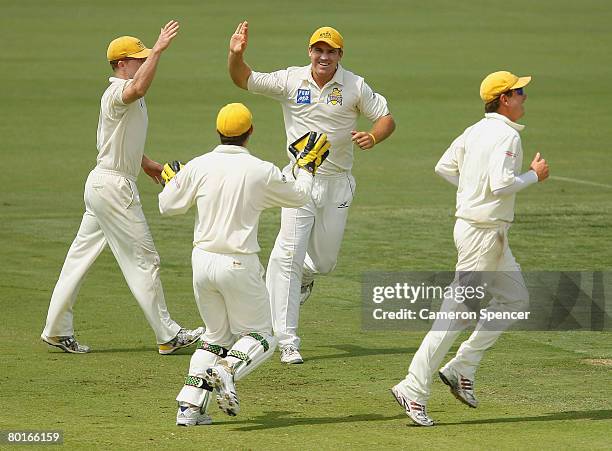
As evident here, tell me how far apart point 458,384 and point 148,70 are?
3473 millimetres

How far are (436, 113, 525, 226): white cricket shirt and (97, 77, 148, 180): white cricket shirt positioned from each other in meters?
3.09

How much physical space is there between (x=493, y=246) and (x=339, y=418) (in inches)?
61.0

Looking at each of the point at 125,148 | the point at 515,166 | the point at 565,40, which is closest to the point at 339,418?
the point at 515,166

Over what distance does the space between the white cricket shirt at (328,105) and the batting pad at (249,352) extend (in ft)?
9.23

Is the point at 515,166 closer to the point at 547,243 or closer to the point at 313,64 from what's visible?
the point at 313,64

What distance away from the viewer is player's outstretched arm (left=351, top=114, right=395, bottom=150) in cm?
1154

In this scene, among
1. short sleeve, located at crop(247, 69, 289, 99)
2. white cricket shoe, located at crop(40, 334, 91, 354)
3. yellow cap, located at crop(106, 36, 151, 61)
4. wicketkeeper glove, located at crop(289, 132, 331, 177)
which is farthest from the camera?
short sleeve, located at crop(247, 69, 289, 99)

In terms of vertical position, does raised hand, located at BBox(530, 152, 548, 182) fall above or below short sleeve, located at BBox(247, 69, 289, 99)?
below

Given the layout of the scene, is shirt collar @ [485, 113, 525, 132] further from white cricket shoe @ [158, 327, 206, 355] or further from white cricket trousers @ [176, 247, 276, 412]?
white cricket shoe @ [158, 327, 206, 355]

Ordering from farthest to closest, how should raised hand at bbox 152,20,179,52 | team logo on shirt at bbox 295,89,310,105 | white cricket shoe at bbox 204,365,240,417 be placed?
team logo on shirt at bbox 295,89,310,105 → raised hand at bbox 152,20,179,52 → white cricket shoe at bbox 204,365,240,417

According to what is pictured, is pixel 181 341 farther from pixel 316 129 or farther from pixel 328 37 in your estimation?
pixel 328 37

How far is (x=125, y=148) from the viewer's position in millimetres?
11781

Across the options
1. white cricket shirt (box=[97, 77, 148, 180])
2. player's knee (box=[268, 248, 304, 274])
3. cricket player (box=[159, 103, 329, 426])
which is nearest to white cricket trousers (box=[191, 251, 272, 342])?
cricket player (box=[159, 103, 329, 426])

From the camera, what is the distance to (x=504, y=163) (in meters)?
9.50
